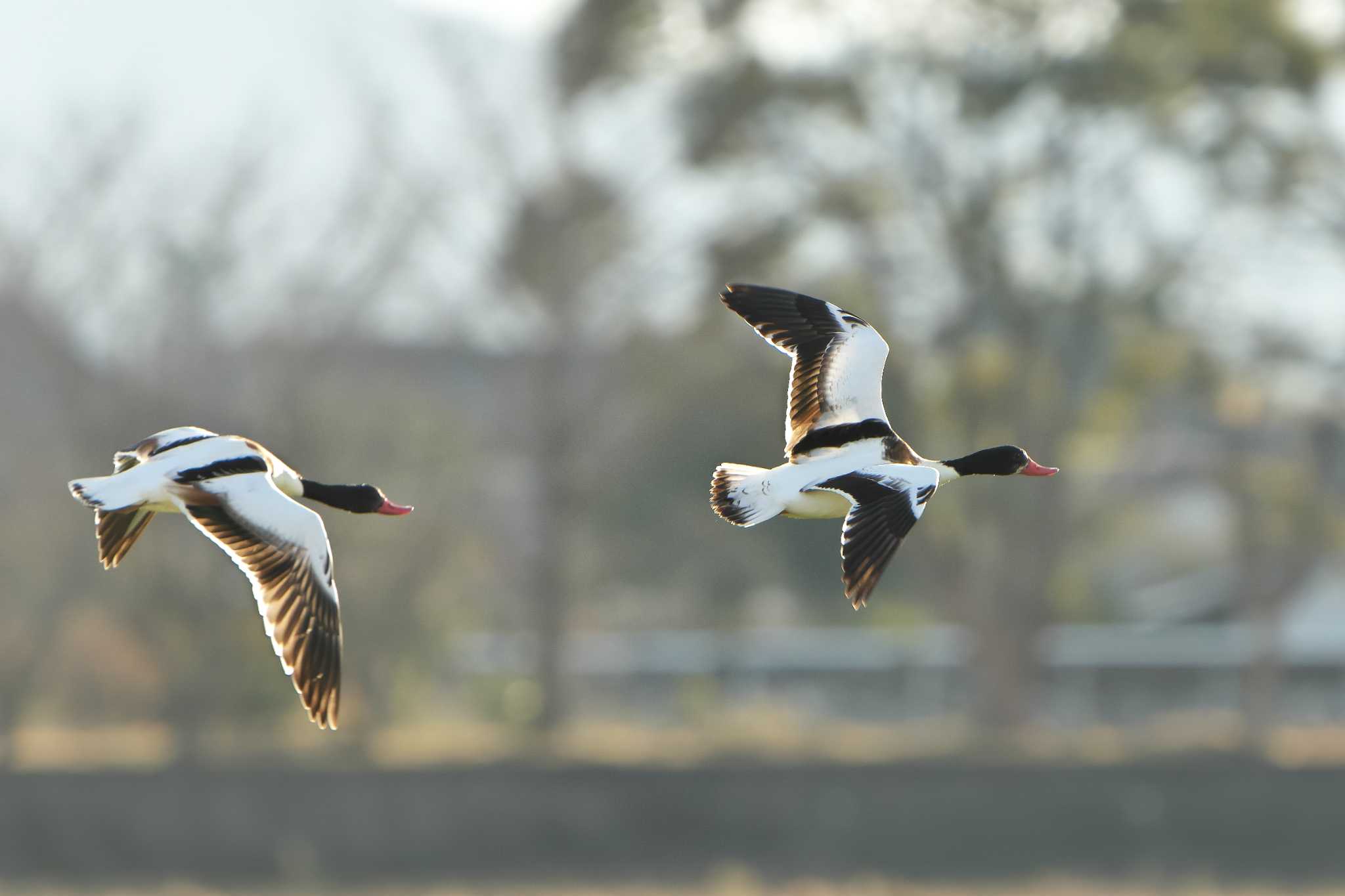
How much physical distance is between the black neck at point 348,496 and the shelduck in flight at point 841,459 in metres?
1.10

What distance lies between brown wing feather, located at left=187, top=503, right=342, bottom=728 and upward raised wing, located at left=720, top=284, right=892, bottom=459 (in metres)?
1.70

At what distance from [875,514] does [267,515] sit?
193 cm

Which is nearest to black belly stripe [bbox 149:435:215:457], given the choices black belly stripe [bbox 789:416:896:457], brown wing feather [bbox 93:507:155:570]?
brown wing feather [bbox 93:507:155:570]

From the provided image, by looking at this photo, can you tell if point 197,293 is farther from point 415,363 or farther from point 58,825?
point 58,825

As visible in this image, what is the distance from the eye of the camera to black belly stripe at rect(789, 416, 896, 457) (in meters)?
7.49

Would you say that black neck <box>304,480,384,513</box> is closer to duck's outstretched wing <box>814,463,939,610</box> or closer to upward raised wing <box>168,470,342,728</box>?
upward raised wing <box>168,470,342,728</box>

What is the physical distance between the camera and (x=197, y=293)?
2881cm

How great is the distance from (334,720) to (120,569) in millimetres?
22589

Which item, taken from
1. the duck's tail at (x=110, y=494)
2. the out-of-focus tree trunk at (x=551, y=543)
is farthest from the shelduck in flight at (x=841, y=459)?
the out-of-focus tree trunk at (x=551, y=543)

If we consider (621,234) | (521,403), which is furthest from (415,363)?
(621,234)

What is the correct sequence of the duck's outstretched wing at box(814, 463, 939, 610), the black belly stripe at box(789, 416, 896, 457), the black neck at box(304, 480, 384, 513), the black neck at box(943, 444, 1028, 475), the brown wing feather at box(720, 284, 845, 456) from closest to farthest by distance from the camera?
the duck's outstretched wing at box(814, 463, 939, 610) < the black neck at box(304, 480, 384, 513) < the black neck at box(943, 444, 1028, 475) < the black belly stripe at box(789, 416, 896, 457) < the brown wing feather at box(720, 284, 845, 456)

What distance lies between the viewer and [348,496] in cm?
705

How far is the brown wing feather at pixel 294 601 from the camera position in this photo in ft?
22.5

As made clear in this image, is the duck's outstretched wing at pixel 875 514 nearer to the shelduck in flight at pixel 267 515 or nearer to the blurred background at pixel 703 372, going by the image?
the shelduck in flight at pixel 267 515
